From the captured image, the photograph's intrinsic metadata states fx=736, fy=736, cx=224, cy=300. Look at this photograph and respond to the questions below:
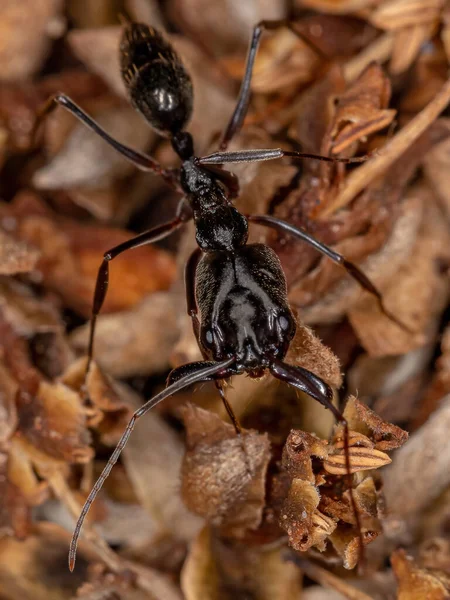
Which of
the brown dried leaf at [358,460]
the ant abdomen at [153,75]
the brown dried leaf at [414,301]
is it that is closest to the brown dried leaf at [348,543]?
the brown dried leaf at [358,460]

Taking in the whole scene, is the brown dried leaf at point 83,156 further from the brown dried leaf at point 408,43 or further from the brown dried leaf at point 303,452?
the brown dried leaf at point 303,452

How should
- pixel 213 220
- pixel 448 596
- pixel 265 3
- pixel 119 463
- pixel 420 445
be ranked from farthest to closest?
pixel 265 3, pixel 213 220, pixel 119 463, pixel 420 445, pixel 448 596

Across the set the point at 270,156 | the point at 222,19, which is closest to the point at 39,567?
the point at 270,156

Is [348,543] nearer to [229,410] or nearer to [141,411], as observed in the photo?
[229,410]

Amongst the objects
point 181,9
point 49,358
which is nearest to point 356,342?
point 49,358

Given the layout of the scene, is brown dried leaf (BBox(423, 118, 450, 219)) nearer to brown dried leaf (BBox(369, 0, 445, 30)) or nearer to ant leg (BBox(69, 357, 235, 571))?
brown dried leaf (BBox(369, 0, 445, 30))

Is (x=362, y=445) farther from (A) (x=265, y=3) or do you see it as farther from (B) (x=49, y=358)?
(A) (x=265, y=3)
